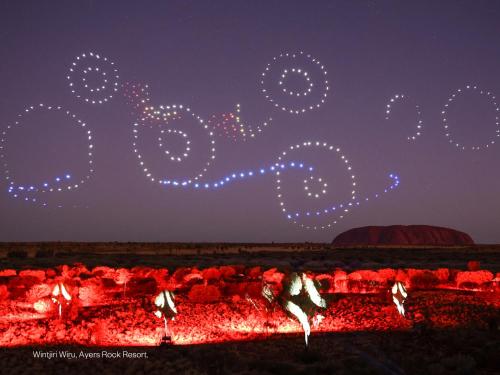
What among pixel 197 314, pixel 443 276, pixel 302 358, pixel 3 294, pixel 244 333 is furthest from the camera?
pixel 443 276

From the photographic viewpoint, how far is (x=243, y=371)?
9.57 metres

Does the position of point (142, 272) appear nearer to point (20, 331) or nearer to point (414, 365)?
point (20, 331)

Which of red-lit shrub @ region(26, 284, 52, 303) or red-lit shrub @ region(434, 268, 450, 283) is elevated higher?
red-lit shrub @ region(434, 268, 450, 283)

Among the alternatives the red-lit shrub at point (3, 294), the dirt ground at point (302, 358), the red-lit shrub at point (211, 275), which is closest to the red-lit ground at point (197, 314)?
the red-lit shrub at point (3, 294)

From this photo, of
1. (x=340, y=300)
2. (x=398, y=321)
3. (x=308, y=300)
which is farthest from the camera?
(x=340, y=300)

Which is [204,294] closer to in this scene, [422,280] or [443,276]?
[422,280]

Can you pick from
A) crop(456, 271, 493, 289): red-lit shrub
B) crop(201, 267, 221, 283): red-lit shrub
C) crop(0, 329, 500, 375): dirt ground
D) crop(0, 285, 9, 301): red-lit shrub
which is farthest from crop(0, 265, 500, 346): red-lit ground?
crop(456, 271, 493, 289): red-lit shrub

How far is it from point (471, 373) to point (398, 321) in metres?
4.13

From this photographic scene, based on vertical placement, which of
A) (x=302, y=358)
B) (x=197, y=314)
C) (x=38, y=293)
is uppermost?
(x=38, y=293)

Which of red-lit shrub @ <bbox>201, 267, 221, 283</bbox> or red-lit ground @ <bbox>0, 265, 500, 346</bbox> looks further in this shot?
red-lit shrub @ <bbox>201, 267, 221, 283</bbox>

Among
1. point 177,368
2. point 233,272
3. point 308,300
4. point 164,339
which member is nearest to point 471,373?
point 308,300

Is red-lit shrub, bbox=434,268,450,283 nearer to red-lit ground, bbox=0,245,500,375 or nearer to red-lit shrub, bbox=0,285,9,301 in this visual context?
red-lit ground, bbox=0,245,500,375

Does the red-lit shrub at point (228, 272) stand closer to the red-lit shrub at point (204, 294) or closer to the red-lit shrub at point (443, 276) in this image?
the red-lit shrub at point (204, 294)

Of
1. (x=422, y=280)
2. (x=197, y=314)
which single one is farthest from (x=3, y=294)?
(x=422, y=280)
